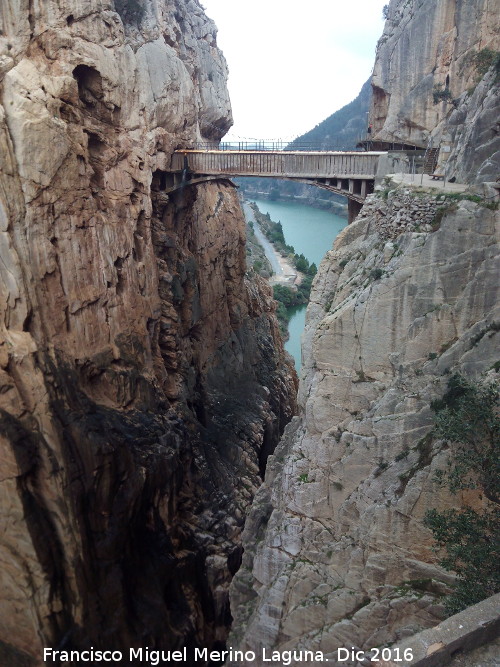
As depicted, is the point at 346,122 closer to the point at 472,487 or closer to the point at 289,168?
the point at 289,168

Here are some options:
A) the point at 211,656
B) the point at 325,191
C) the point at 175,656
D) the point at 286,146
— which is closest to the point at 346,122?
the point at 325,191

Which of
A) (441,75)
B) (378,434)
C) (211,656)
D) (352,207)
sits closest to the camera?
(378,434)

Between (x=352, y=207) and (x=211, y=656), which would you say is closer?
(x=211, y=656)

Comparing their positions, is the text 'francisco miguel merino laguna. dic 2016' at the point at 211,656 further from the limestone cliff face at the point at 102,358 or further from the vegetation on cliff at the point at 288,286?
the vegetation on cliff at the point at 288,286

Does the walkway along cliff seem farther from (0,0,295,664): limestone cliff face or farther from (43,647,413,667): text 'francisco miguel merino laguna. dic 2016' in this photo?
(0,0,295,664): limestone cliff face

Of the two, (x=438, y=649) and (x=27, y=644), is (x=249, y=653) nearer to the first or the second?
(x=27, y=644)

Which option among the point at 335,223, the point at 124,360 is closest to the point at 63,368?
the point at 124,360

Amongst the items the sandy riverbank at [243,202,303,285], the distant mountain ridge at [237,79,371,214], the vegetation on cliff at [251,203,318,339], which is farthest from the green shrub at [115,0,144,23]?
the distant mountain ridge at [237,79,371,214]
